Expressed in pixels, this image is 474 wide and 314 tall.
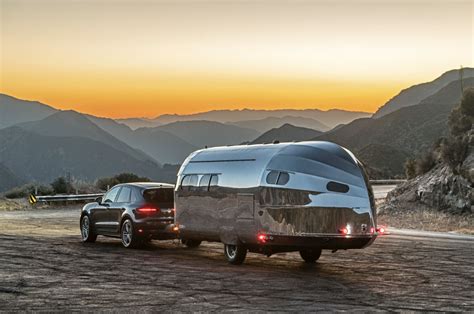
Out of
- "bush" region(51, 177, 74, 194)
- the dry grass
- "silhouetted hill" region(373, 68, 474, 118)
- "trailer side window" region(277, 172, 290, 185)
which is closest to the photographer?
"trailer side window" region(277, 172, 290, 185)

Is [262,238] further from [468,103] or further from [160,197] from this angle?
[468,103]

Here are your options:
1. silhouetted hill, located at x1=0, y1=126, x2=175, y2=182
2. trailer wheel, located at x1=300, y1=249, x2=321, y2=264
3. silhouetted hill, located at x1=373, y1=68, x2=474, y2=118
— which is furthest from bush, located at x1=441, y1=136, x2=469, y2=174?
silhouetted hill, located at x1=0, y1=126, x2=175, y2=182

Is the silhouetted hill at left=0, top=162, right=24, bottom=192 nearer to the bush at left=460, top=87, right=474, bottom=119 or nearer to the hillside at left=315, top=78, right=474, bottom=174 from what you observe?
the hillside at left=315, top=78, right=474, bottom=174

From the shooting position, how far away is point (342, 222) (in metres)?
16.2

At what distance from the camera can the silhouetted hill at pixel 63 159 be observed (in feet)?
583

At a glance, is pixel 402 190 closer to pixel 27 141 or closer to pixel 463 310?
pixel 463 310

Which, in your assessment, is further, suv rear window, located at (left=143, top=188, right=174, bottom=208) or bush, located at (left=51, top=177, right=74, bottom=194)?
bush, located at (left=51, top=177, right=74, bottom=194)

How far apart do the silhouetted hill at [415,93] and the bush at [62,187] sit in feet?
329

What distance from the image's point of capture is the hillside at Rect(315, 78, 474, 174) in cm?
10056

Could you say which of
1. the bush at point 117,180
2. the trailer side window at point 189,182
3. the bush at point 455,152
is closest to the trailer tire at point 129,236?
the trailer side window at point 189,182

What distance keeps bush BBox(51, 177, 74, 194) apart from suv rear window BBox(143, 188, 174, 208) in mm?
35150

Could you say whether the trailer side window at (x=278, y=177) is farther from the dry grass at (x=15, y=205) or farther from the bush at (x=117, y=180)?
the bush at (x=117, y=180)

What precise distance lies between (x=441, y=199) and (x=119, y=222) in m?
16.7

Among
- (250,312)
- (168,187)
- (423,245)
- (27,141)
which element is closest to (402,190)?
(423,245)
